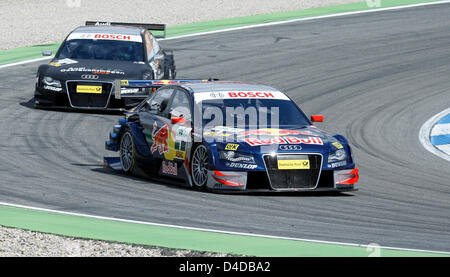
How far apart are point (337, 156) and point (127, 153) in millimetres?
2916

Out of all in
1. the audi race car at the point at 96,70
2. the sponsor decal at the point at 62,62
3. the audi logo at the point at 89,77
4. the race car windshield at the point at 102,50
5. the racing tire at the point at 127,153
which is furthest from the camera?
the race car windshield at the point at 102,50

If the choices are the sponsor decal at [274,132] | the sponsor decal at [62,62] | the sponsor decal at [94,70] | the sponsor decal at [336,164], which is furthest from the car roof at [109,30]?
the sponsor decal at [336,164]

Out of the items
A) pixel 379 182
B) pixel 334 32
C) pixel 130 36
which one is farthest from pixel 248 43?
pixel 379 182

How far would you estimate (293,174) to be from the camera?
10680 mm

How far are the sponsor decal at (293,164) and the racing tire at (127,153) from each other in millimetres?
2384

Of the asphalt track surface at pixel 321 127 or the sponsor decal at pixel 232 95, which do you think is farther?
the sponsor decal at pixel 232 95

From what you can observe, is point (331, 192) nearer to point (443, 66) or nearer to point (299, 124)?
point (299, 124)

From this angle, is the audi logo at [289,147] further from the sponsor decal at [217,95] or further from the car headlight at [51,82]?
the car headlight at [51,82]

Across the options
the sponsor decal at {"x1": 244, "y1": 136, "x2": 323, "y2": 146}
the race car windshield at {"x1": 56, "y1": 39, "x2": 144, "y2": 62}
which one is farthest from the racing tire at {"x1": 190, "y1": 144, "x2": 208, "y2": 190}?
the race car windshield at {"x1": 56, "y1": 39, "x2": 144, "y2": 62}

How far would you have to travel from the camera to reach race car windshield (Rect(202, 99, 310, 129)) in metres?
11.5

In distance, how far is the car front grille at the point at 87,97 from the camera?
56.9 feet

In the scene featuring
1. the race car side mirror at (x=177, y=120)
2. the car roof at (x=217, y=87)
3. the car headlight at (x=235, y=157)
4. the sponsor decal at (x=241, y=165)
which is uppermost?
the car roof at (x=217, y=87)

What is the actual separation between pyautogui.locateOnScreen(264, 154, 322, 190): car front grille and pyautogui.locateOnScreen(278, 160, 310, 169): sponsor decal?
3 centimetres

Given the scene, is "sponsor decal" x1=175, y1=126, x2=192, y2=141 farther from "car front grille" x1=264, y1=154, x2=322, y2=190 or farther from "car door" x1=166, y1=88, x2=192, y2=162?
"car front grille" x1=264, y1=154, x2=322, y2=190
